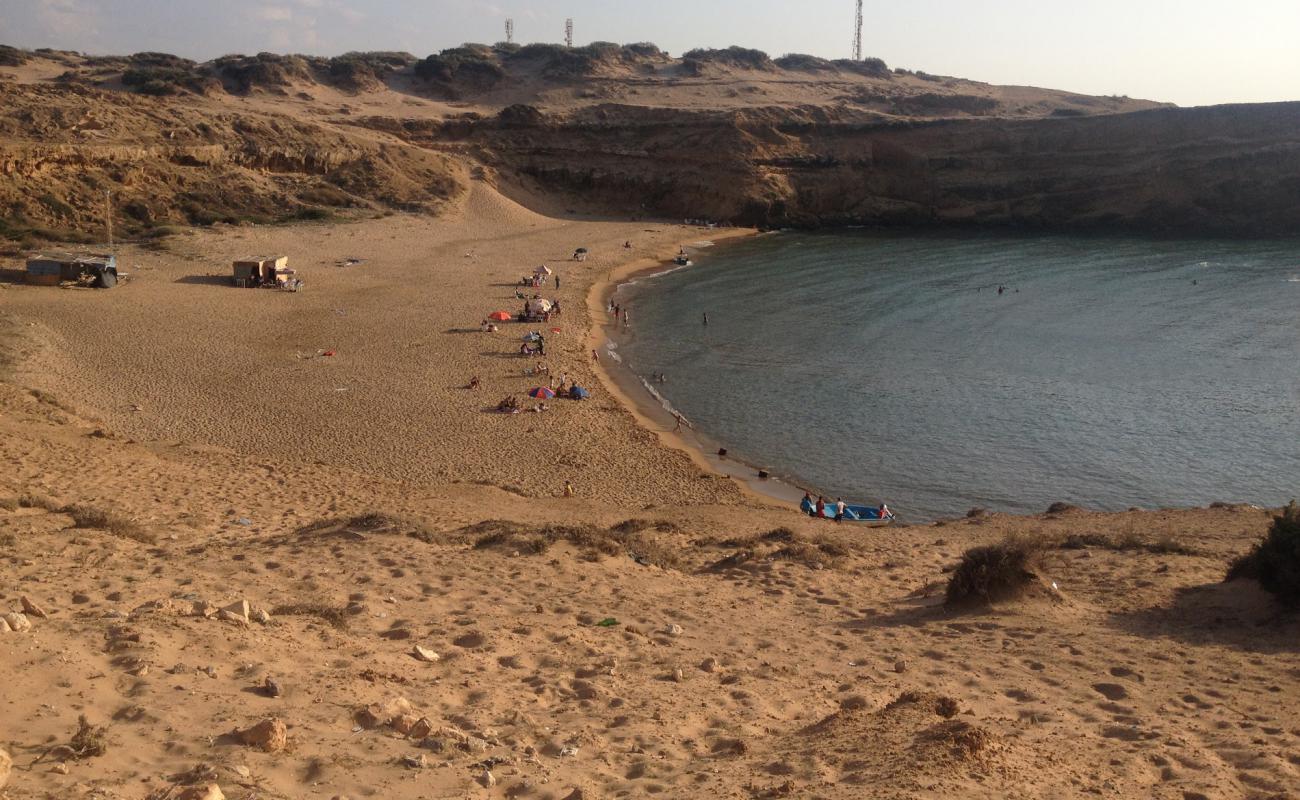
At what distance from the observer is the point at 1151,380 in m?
34.3

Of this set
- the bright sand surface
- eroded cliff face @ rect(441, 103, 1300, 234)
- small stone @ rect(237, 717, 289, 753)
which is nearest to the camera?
small stone @ rect(237, 717, 289, 753)

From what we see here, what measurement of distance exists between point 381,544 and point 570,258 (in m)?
42.0

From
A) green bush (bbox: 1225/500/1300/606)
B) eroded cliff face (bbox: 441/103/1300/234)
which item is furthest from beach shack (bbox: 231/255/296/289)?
green bush (bbox: 1225/500/1300/606)

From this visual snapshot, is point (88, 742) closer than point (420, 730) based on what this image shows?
Yes

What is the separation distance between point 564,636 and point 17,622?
4.97 metres

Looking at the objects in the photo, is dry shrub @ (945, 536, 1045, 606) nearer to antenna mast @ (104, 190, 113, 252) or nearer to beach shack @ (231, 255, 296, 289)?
beach shack @ (231, 255, 296, 289)

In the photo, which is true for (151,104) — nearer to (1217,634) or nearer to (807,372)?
(807,372)

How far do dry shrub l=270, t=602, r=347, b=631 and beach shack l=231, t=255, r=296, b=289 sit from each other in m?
33.8

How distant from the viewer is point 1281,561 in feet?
37.8

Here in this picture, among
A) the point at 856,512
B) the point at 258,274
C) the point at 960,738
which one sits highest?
the point at 258,274

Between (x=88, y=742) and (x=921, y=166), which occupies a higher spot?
(x=921, y=166)

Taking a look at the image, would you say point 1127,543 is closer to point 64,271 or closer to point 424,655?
point 424,655

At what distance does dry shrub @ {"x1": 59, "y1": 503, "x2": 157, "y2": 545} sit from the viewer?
1352cm

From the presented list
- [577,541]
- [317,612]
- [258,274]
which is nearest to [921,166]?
[258,274]
